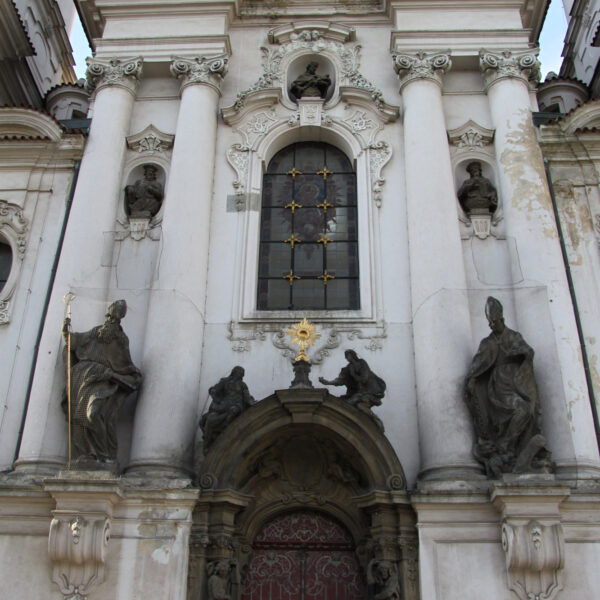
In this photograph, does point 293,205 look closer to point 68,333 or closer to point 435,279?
point 435,279

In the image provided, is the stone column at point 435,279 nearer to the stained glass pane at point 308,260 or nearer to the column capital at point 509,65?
the column capital at point 509,65

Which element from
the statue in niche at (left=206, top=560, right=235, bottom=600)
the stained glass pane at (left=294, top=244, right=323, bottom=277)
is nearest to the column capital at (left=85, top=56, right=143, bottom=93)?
the stained glass pane at (left=294, top=244, right=323, bottom=277)

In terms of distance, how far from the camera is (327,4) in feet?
41.8

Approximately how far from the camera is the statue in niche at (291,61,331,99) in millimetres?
12000

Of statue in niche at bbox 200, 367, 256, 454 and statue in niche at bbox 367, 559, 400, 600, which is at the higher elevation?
statue in niche at bbox 200, 367, 256, 454

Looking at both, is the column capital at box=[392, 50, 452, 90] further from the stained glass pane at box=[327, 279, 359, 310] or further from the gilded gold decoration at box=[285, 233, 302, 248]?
the stained glass pane at box=[327, 279, 359, 310]

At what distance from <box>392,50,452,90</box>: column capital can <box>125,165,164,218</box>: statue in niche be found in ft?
13.4

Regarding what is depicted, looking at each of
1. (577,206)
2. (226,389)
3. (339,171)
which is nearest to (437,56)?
(339,171)

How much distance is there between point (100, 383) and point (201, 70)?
549 centimetres

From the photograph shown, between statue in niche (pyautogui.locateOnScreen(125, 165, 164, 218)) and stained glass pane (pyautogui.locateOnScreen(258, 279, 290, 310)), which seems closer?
stained glass pane (pyautogui.locateOnScreen(258, 279, 290, 310))

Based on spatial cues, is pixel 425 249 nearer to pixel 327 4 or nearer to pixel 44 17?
pixel 327 4

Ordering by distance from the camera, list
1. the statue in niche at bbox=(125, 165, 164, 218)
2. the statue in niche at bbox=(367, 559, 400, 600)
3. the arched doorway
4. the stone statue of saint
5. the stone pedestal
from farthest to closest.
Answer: the statue in niche at bbox=(125, 165, 164, 218) → the stone statue of saint → the arched doorway → the statue in niche at bbox=(367, 559, 400, 600) → the stone pedestal

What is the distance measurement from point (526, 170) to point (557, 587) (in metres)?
5.56

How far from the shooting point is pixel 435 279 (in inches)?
380
